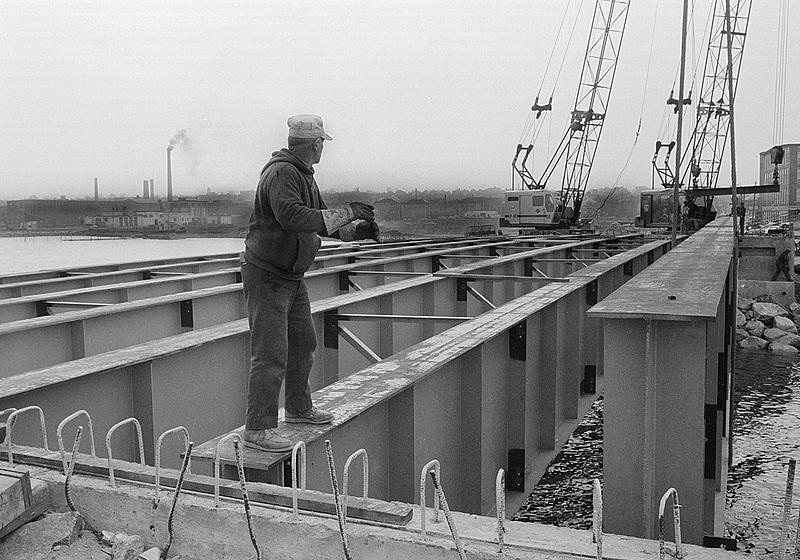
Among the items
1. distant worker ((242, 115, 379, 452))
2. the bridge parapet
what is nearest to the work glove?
distant worker ((242, 115, 379, 452))

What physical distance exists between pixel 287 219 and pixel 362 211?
46cm

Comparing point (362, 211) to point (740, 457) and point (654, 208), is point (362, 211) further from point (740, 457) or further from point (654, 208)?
point (654, 208)

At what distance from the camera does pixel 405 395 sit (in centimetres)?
568

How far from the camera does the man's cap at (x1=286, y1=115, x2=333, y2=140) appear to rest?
4.36m

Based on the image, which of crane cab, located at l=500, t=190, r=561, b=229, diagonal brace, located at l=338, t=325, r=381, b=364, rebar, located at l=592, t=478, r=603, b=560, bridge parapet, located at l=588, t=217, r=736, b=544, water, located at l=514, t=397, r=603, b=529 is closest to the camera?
rebar, located at l=592, t=478, r=603, b=560

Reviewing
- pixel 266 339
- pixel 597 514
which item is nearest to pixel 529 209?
pixel 266 339

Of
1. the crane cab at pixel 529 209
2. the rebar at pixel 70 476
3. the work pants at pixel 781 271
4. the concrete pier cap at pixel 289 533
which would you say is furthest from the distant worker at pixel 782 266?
the rebar at pixel 70 476

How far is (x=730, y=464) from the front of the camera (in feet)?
46.3

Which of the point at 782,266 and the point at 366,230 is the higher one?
the point at 366,230

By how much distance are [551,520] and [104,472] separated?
886 cm

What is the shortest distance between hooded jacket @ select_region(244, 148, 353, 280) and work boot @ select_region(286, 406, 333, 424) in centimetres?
90

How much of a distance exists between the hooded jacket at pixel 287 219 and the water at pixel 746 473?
250 inches

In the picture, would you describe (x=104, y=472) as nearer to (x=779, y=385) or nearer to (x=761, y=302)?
(x=779, y=385)

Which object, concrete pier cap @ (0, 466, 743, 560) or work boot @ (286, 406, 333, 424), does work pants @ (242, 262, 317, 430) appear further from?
concrete pier cap @ (0, 466, 743, 560)
